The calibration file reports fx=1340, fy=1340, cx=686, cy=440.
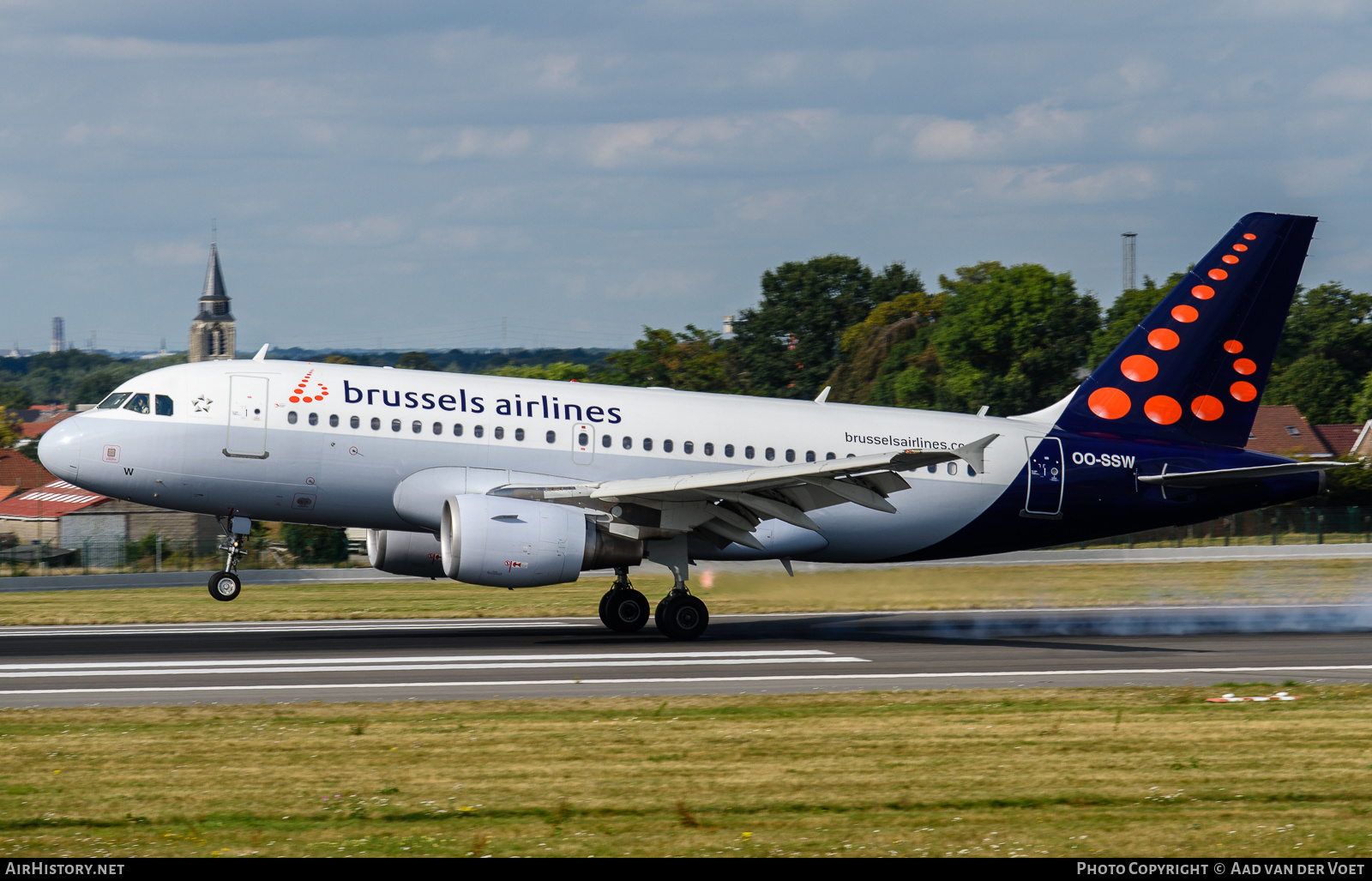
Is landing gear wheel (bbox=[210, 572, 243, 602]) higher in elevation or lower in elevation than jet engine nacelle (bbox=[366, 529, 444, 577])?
lower

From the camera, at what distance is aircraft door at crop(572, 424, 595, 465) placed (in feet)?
75.9

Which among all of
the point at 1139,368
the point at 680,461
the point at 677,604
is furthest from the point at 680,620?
the point at 1139,368

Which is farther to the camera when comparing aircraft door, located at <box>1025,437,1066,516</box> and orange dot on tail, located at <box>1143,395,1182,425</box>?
orange dot on tail, located at <box>1143,395,1182,425</box>

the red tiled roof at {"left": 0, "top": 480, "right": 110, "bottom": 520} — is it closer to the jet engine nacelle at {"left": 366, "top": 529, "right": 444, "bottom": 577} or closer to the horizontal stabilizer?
the jet engine nacelle at {"left": 366, "top": 529, "right": 444, "bottom": 577}

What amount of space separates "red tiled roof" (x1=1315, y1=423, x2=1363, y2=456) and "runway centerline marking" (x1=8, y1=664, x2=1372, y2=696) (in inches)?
3221

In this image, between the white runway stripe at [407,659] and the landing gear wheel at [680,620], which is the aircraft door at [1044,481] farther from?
the landing gear wheel at [680,620]

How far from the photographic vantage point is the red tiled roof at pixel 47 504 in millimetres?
71375

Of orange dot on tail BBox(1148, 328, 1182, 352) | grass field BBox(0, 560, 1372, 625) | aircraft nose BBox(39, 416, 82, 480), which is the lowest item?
grass field BBox(0, 560, 1372, 625)

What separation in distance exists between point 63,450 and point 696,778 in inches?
586

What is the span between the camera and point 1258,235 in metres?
26.0

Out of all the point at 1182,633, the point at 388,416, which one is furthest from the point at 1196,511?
the point at 388,416

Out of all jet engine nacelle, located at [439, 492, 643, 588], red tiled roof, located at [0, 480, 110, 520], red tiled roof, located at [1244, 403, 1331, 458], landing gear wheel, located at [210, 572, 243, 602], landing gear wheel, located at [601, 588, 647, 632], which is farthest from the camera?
red tiled roof, located at [1244, 403, 1331, 458]

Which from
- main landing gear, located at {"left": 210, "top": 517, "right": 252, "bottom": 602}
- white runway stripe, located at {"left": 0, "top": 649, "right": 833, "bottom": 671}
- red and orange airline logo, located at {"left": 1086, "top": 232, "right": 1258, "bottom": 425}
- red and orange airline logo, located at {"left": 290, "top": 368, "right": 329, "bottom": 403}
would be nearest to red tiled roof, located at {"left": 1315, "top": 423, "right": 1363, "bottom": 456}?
red and orange airline logo, located at {"left": 1086, "top": 232, "right": 1258, "bottom": 425}

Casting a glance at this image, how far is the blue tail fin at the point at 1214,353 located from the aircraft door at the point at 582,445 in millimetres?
9149
